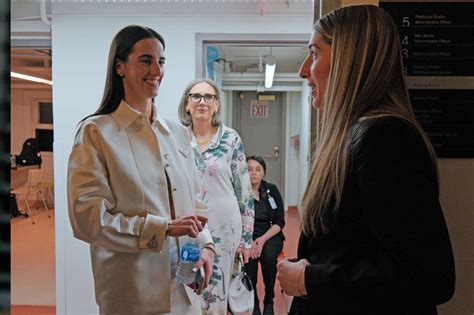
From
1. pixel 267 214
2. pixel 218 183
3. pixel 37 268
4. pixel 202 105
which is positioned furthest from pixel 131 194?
pixel 37 268

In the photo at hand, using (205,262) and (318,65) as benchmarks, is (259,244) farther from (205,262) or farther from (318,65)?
(318,65)

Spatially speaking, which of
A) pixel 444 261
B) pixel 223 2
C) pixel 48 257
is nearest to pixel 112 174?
pixel 444 261

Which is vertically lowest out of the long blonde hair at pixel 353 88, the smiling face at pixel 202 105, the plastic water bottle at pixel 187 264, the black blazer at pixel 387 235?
the plastic water bottle at pixel 187 264

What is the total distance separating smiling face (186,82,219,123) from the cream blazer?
1110mm

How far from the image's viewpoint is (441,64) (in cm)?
118

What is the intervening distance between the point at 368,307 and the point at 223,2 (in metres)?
2.49

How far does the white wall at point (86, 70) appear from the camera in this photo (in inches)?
113

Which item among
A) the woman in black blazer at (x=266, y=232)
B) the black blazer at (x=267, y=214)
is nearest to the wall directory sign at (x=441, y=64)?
the woman in black blazer at (x=266, y=232)

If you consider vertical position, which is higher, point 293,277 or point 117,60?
point 117,60

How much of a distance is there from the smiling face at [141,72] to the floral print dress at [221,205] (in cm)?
99

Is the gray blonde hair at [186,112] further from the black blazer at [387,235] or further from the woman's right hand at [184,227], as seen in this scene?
Result: the black blazer at [387,235]

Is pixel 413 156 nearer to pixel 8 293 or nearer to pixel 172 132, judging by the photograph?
pixel 8 293

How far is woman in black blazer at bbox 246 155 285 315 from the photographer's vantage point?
11.5 feet

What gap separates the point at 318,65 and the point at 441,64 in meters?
0.51
